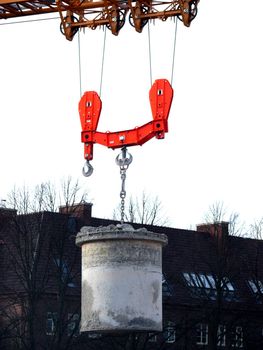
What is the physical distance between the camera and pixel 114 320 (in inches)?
1791

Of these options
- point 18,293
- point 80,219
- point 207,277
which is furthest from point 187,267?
point 18,293

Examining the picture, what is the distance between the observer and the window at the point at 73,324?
81875 mm

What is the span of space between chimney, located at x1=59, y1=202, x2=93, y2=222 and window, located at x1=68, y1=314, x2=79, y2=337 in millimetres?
6308

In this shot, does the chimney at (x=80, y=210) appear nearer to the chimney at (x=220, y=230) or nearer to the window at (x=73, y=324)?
the window at (x=73, y=324)

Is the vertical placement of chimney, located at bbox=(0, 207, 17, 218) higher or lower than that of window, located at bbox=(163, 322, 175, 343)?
higher

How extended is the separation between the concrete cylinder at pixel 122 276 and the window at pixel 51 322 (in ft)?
120

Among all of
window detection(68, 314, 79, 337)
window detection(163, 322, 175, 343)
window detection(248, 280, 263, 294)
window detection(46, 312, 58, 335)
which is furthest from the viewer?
window detection(248, 280, 263, 294)

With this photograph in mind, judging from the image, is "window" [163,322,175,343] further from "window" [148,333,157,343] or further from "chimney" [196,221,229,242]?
"chimney" [196,221,229,242]

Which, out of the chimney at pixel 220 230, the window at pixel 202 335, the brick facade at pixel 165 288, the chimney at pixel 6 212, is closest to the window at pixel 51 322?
the brick facade at pixel 165 288

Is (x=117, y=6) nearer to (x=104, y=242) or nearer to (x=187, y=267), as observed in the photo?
(x=104, y=242)

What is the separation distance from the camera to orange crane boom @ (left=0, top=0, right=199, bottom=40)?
48188mm

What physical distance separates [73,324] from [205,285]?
14532 mm

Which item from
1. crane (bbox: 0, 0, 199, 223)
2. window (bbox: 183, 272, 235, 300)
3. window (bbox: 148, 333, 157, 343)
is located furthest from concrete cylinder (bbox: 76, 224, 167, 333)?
window (bbox: 183, 272, 235, 300)

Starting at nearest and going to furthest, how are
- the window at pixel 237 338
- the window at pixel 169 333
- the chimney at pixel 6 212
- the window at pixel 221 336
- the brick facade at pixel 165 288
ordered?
the brick facade at pixel 165 288
the window at pixel 169 333
the chimney at pixel 6 212
the window at pixel 221 336
the window at pixel 237 338
